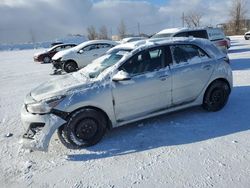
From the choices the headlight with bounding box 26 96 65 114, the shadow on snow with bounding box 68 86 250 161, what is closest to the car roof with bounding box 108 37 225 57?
the shadow on snow with bounding box 68 86 250 161

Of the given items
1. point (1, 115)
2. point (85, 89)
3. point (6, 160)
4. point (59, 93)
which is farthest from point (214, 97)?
point (1, 115)

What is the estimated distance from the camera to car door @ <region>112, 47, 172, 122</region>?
4.98 meters

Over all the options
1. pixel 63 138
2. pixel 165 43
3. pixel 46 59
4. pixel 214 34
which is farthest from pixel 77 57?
pixel 63 138

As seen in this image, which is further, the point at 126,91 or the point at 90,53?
the point at 90,53

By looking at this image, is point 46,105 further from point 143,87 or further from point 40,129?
point 143,87

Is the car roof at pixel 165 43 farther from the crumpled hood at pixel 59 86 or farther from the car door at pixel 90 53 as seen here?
the car door at pixel 90 53

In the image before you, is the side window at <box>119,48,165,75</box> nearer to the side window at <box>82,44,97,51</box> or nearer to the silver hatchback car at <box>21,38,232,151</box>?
the silver hatchback car at <box>21,38,232,151</box>

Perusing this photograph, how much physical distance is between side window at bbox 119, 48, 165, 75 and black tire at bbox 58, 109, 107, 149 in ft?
3.27

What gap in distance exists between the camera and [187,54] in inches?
226

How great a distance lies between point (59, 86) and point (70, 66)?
9.53m

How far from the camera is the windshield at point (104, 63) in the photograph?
536 cm

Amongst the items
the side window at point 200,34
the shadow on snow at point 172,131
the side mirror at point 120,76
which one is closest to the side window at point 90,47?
the side window at point 200,34

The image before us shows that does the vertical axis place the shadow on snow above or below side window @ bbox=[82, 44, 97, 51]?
below

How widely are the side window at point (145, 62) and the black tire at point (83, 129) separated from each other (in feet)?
3.27
